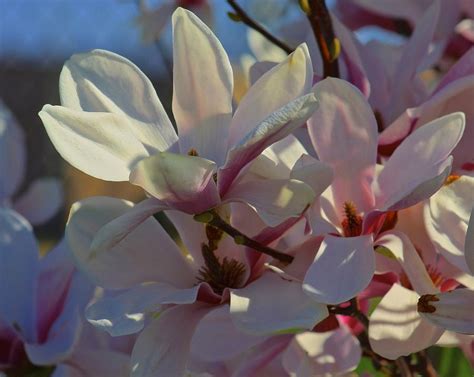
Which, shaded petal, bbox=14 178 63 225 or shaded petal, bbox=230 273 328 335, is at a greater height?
shaded petal, bbox=230 273 328 335

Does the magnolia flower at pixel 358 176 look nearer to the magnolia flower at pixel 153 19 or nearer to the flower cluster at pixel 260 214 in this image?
the flower cluster at pixel 260 214

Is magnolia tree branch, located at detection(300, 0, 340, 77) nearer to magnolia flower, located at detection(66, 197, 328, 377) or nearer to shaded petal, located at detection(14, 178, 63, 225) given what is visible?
magnolia flower, located at detection(66, 197, 328, 377)

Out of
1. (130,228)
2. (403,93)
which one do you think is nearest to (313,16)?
(403,93)

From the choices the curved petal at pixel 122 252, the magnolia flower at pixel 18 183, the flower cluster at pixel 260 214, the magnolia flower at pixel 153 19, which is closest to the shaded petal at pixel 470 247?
the flower cluster at pixel 260 214

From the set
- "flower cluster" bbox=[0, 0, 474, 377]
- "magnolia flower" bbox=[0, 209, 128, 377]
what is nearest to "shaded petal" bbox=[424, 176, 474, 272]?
"flower cluster" bbox=[0, 0, 474, 377]

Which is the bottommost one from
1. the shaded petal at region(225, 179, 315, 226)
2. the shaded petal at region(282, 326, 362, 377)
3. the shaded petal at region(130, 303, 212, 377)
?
the shaded petal at region(282, 326, 362, 377)

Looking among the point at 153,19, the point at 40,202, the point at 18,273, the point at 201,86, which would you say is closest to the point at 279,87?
the point at 201,86

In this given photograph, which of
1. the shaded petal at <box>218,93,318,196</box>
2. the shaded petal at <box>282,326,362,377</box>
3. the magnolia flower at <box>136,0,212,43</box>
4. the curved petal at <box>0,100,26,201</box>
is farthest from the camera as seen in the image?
the magnolia flower at <box>136,0,212,43</box>
